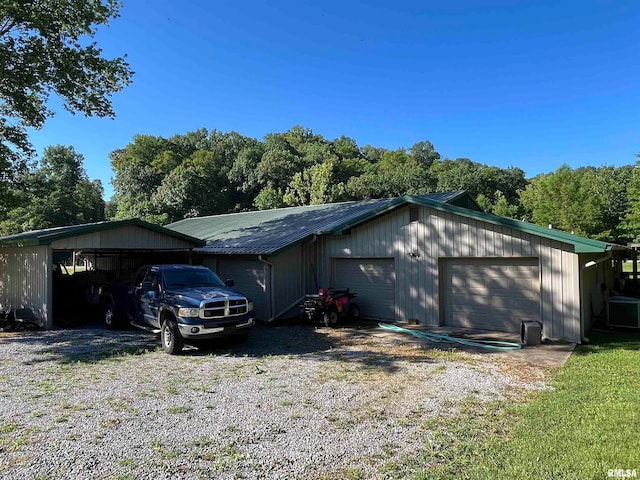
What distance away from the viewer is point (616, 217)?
1602 inches

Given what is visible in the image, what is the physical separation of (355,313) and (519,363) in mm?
5965

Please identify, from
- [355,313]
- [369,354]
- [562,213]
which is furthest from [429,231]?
[562,213]

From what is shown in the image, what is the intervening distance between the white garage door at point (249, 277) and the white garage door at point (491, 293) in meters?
5.59

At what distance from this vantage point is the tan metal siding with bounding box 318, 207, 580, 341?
940 cm

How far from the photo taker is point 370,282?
13039mm

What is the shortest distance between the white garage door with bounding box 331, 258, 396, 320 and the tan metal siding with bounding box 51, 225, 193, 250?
5853 mm

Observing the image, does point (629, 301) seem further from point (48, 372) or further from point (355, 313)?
point (48, 372)

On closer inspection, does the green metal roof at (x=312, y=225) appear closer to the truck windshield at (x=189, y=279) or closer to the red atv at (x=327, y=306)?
the red atv at (x=327, y=306)

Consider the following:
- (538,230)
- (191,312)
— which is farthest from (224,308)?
(538,230)

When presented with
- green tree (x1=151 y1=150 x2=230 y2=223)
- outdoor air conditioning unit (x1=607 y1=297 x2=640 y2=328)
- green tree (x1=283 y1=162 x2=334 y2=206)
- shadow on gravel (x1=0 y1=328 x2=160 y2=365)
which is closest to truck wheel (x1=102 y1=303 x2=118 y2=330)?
shadow on gravel (x1=0 y1=328 x2=160 y2=365)

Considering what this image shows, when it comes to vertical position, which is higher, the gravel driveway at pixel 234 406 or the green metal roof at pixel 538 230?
the green metal roof at pixel 538 230

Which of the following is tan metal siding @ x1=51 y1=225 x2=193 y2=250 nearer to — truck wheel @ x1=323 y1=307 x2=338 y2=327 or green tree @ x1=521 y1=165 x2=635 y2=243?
truck wheel @ x1=323 y1=307 x2=338 y2=327

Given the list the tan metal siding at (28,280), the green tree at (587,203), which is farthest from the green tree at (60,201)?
the green tree at (587,203)

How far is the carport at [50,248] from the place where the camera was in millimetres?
12055
